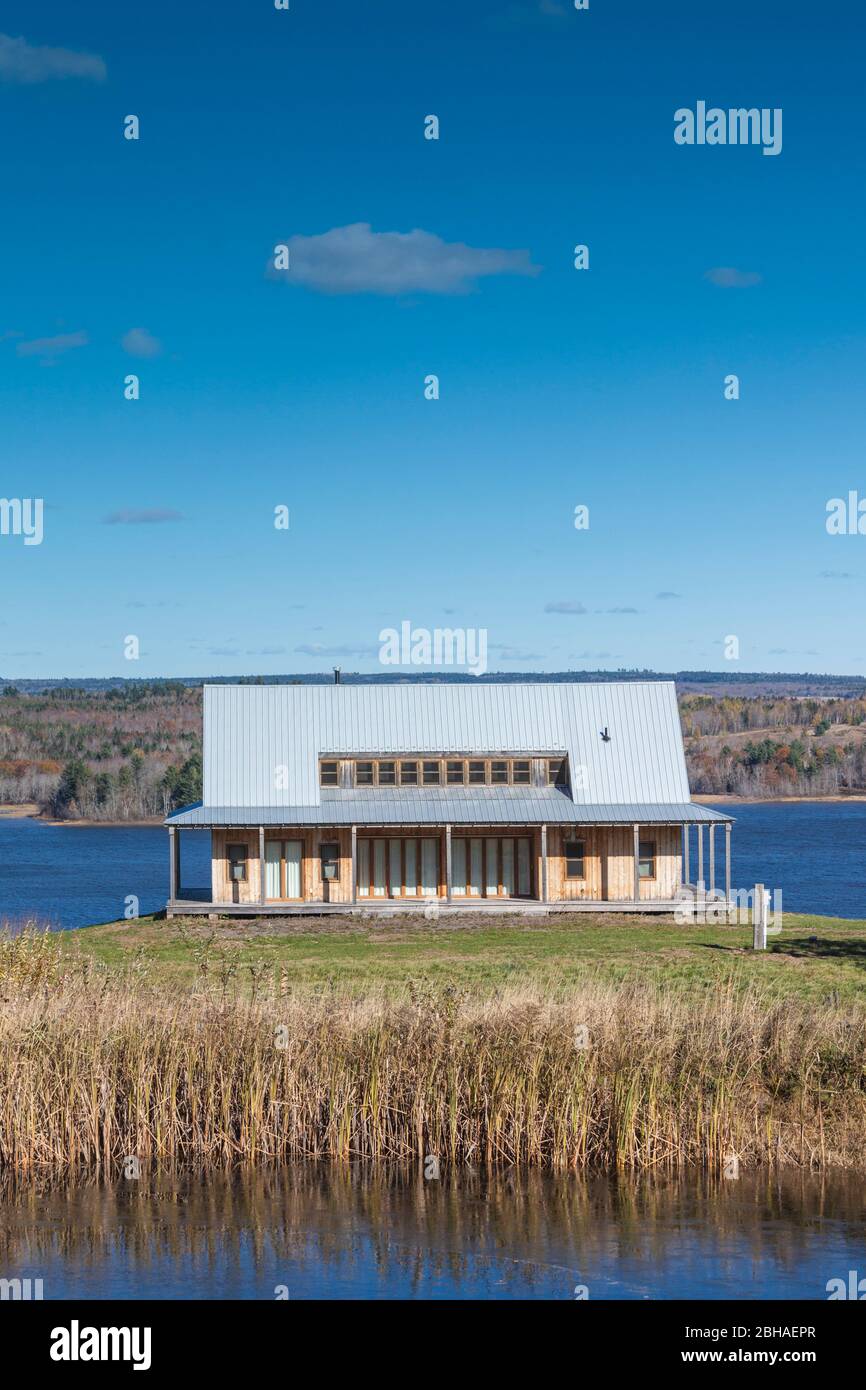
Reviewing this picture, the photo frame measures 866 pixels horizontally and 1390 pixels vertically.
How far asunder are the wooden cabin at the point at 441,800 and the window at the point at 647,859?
52 mm

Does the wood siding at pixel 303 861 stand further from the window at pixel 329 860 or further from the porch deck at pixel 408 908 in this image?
the porch deck at pixel 408 908

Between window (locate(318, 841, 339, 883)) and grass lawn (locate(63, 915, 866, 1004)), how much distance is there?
2.05 m

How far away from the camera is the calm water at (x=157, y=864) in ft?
182

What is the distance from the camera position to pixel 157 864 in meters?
81.1

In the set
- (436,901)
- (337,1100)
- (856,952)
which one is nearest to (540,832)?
(436,901)

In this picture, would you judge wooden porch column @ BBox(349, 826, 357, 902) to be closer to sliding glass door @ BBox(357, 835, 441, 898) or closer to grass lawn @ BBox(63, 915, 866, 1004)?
sliding glass door @ BBox(357, 835, 441, 898)

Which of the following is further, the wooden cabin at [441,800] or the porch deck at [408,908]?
the wooden cabin at [441,800]

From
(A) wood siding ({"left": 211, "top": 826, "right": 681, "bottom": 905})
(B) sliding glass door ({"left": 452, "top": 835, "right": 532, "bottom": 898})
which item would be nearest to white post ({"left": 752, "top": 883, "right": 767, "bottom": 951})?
(A) wood siding ({"left": 211, "top": 826, "right": 681, "bottom": 905})

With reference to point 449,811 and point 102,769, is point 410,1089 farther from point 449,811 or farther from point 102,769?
point 102,769

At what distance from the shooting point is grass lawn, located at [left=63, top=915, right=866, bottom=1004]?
83.6 feet

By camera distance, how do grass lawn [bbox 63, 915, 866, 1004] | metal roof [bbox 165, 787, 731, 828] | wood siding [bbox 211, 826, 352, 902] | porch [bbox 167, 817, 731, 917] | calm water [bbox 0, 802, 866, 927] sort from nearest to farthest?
grass lawn [bbox 63, 915, 866, 1004] < metal roof [bbox 165, 787, 731, 828] < porch [bbox 167, 817, 731, 917] < wood siding [bbox 211, 826, 352, 902] < calm water [bbox 0, 802, 866, 927]

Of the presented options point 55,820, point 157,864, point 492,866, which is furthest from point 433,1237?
point 55,820

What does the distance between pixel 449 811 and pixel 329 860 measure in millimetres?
3442

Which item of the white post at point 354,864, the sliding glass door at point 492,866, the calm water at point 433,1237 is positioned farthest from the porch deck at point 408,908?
the calm water at point 433,1237
